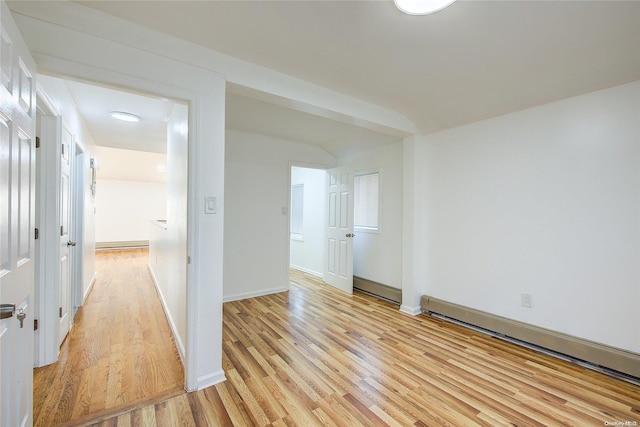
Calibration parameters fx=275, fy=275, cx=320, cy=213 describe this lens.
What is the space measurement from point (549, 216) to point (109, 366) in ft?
13.1

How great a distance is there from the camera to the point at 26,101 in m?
1.27

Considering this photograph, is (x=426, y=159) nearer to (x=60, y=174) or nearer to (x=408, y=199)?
(x=408, y=199)

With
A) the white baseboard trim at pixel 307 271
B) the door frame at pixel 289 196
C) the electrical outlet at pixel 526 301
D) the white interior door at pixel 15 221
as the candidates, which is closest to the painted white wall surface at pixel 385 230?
the door frame at pixel 289 196

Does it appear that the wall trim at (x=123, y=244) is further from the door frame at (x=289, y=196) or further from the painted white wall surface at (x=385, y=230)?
the painted white wall surface at (x=385, y=230)

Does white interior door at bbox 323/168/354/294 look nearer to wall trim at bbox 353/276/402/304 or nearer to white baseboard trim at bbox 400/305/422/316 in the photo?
wall trim at bbox 353/276/402/304

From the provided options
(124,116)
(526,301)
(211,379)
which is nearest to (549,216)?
(526,301)

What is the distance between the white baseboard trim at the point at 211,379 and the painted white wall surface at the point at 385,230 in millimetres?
2596

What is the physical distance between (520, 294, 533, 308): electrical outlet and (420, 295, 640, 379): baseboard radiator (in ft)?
0.60

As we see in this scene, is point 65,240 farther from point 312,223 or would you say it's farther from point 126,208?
point 126,208

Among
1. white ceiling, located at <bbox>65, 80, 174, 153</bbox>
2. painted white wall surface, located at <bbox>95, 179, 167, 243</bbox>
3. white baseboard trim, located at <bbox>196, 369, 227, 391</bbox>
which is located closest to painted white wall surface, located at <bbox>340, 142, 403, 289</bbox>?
white baseboard trim, located at <bbox>196, 369, 227, 391</bbox>

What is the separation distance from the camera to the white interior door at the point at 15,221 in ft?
3.38

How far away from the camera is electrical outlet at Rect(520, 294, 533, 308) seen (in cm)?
263

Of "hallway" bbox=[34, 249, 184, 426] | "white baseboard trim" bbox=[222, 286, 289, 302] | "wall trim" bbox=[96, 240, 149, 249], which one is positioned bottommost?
"hallway" bbox=[34, 249, 184, 426]

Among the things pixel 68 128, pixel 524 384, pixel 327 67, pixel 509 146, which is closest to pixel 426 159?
pixel 509 146
